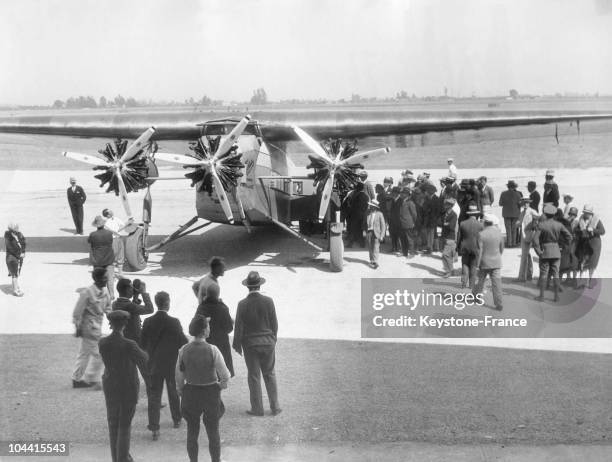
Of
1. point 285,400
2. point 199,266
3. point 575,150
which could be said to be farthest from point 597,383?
point 575,150

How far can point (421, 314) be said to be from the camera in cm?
1221

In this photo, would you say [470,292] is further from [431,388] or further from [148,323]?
[148,323]

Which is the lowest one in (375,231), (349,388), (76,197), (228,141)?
(349,388)

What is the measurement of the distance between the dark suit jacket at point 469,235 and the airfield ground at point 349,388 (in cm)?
107

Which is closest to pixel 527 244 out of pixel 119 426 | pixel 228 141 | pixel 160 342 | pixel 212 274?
pixel 228 141

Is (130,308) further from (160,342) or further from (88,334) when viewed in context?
(160,342)

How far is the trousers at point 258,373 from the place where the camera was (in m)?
7.94

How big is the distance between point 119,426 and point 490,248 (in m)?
7.32

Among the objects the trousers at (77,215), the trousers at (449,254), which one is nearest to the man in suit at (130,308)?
the trousers at (449,254)

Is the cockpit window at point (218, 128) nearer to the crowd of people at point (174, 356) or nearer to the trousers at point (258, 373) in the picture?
the crowd of people at point (174, 356)

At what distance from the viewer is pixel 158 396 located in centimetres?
757

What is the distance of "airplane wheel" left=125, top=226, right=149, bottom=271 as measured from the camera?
15359mm

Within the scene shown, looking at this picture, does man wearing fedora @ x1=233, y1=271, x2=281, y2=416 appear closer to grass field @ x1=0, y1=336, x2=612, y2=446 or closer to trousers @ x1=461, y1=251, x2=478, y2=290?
grass field @ x1=0, y1=336, x2=612, y2=446

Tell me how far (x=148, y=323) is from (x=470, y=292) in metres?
7.25
